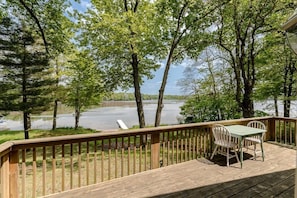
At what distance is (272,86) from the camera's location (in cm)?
824

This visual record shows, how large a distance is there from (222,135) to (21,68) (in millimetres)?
8093

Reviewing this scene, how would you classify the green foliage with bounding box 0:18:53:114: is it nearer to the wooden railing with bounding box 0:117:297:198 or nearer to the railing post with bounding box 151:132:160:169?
the wooden railing with bounding box 0:117:297:198

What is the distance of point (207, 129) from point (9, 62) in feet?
25.9

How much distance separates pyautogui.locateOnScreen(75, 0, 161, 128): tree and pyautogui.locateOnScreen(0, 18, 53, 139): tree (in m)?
2.45

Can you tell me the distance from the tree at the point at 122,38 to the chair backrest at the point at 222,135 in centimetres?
403

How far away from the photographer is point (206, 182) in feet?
10.8

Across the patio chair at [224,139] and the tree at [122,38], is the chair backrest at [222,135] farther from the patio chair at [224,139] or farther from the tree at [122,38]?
the tree at [122,38]

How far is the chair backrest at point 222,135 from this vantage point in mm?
4000

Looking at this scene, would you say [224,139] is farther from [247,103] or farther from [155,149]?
[247,103]

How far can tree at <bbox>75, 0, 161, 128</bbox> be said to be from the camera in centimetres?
661

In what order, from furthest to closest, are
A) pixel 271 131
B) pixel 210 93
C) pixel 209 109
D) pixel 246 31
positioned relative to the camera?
pixel 210 93 → pixel 209 109 → pixel 246 31 → pixel 271 131

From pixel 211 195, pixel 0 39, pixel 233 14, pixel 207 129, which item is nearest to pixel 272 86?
pixel 233 14

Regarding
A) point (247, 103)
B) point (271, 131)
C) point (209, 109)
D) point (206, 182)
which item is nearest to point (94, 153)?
point (206, 182)

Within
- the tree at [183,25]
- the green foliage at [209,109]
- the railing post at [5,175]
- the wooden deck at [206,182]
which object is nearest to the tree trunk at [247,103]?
the green foliage at [209,109]
